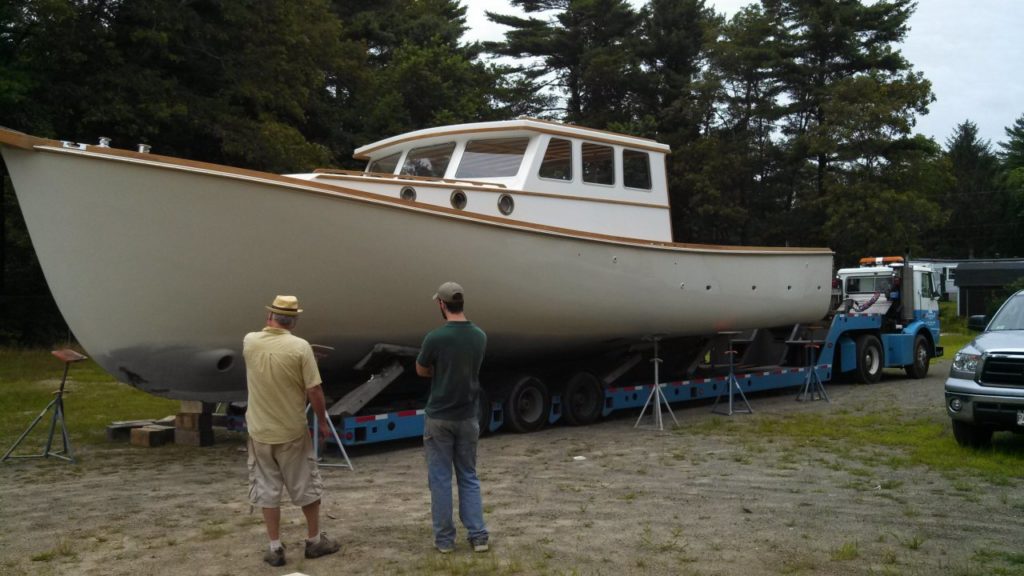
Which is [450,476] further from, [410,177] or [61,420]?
[61,420]

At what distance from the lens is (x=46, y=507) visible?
21.3 ft

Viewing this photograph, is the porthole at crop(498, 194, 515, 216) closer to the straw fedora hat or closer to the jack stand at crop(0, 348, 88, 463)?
the jack stand at crop(0, 348, 88, 463)

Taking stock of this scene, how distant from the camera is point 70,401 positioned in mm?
12961

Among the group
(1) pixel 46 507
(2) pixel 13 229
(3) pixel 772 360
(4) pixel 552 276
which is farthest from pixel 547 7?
(1) pixel 46 507

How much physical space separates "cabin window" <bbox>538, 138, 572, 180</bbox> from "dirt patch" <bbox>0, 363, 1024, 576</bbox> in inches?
116

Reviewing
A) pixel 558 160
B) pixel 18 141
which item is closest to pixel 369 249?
pixel 18 141

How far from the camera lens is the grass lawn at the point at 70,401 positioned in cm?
1020

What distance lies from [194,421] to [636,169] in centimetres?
577

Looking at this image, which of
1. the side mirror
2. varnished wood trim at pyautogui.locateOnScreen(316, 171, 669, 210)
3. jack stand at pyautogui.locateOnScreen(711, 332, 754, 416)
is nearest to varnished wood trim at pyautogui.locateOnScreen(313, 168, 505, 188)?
varnished wood trim at pyautogui.locateOnScreen(316, 171, 669, 210)

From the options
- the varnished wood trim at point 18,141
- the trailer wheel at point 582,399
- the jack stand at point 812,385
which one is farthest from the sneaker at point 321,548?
the jack stand at point 812,385

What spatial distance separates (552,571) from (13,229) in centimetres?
2124

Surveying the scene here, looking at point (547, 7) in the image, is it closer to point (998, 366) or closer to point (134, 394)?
point (134, 394)

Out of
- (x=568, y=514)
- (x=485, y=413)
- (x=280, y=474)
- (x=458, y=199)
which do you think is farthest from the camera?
(x=485, y=413)

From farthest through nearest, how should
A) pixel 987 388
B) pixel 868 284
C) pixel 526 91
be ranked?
pixel 526 91, pixel 868 284, pixel 987 388
